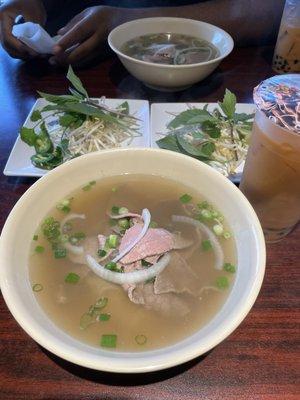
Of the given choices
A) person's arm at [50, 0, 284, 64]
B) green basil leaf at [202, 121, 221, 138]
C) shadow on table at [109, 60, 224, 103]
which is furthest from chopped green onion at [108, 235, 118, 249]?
person's arm at [50, 0, 284, 64]

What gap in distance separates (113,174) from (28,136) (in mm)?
555

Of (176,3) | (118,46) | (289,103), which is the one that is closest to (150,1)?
(176,3)

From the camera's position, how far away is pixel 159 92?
2.20 m

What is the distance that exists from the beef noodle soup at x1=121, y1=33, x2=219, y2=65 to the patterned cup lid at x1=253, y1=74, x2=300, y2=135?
1.08 meters

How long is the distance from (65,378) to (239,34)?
2.56 m

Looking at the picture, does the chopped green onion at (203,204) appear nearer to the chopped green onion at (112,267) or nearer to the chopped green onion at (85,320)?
the chopped green onion at (112,267)

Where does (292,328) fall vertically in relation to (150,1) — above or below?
below

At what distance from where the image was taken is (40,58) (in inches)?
94.2

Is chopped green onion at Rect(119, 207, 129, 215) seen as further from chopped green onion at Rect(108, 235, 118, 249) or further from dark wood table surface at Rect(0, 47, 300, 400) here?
dark wood table surface at Rect(0, 47, 300, 400)

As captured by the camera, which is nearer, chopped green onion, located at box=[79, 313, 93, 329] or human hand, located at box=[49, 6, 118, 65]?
chopped green onion, located at box=[79, 313, 93, 329]

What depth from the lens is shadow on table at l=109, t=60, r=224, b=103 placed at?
2.17 metres

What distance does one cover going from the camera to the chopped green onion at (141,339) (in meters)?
0.93

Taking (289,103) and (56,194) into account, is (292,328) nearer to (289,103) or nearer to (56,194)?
(289,103)

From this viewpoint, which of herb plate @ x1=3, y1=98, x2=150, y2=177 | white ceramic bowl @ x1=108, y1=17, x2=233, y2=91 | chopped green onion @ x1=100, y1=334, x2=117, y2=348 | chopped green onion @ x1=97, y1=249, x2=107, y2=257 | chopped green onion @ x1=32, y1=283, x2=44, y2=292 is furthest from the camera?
white ceramic bowl @ x1=108, y1=17, x2=233, y2=91
